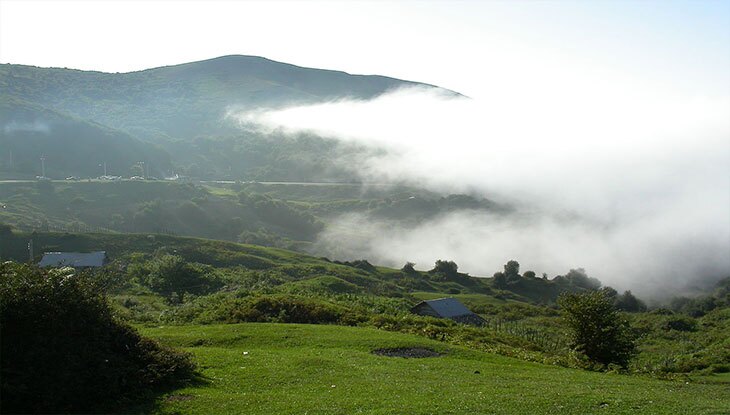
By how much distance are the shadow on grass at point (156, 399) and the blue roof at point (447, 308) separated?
1660 inches

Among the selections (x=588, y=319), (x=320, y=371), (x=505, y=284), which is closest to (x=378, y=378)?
(x=320, y=371)

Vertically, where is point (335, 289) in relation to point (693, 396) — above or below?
below

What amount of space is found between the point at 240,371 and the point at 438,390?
8.09 m

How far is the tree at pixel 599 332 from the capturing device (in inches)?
1444

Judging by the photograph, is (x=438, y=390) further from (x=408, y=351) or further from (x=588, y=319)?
(x=588, y=319)

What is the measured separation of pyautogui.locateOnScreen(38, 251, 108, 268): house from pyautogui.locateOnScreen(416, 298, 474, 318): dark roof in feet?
146

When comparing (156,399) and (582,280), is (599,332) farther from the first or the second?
(582,280)

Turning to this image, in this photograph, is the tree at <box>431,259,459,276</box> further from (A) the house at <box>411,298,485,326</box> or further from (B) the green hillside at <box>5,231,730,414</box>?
(A) the house at <box>411,298,485,326</box>

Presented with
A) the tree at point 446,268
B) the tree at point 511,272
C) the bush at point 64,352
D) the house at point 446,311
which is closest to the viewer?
the bush at point 64,352

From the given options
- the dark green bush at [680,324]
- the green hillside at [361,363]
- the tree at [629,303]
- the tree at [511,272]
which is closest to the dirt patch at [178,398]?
the green hillside at [361,363]

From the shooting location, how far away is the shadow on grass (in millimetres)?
19031

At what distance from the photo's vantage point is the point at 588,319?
3728 centimetres

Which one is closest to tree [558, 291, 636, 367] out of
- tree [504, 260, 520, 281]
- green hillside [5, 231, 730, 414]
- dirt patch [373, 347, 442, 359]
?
green hillside [5, 231, 730, 414]

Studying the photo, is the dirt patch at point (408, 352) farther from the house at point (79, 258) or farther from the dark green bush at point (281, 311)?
the house at point (79, 258)
